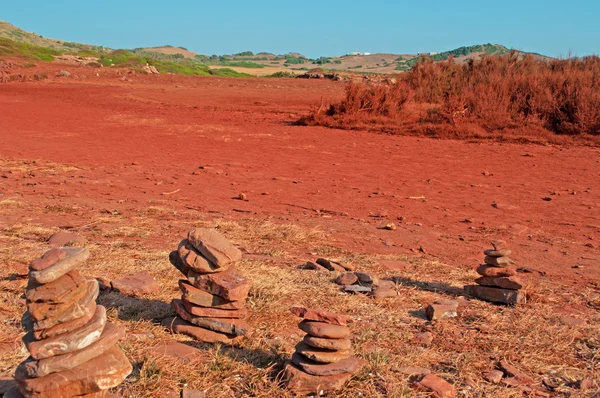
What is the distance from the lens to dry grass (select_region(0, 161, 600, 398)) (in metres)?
3.92

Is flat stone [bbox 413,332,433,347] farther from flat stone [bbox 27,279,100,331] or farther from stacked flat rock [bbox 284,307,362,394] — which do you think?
flat stone [bbox 27,279,100,331]

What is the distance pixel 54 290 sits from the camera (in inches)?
129

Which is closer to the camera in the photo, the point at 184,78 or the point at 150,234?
the point at 150,234

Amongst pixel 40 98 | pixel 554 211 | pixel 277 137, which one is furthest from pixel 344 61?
pixel 554 211

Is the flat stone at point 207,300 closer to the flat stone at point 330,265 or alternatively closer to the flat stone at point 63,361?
the flat stone at point 63,361

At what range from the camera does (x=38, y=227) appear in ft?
24.5

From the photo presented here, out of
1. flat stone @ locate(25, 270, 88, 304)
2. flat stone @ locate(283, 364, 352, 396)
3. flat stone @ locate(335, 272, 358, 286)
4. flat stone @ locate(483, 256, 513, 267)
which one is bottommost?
flat stone @ locate(283, 364, 352, 396)


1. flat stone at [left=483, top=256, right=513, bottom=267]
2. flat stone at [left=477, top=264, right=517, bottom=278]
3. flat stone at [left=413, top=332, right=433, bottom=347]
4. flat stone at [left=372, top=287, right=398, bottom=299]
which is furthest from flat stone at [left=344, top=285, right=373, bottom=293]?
flat stone at [left=483, top=256, right=513, bottom=267]

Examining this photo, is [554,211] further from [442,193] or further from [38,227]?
[38,227]

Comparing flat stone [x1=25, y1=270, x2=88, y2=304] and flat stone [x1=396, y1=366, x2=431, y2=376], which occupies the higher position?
flat stone [x1=25, y1=270, x2=88, y2=304]

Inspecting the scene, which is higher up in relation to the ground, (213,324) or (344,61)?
(344,61)

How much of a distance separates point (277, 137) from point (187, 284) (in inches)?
469

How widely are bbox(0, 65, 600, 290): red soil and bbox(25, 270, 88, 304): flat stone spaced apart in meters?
4.43

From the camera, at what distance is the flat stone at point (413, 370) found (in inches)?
158
